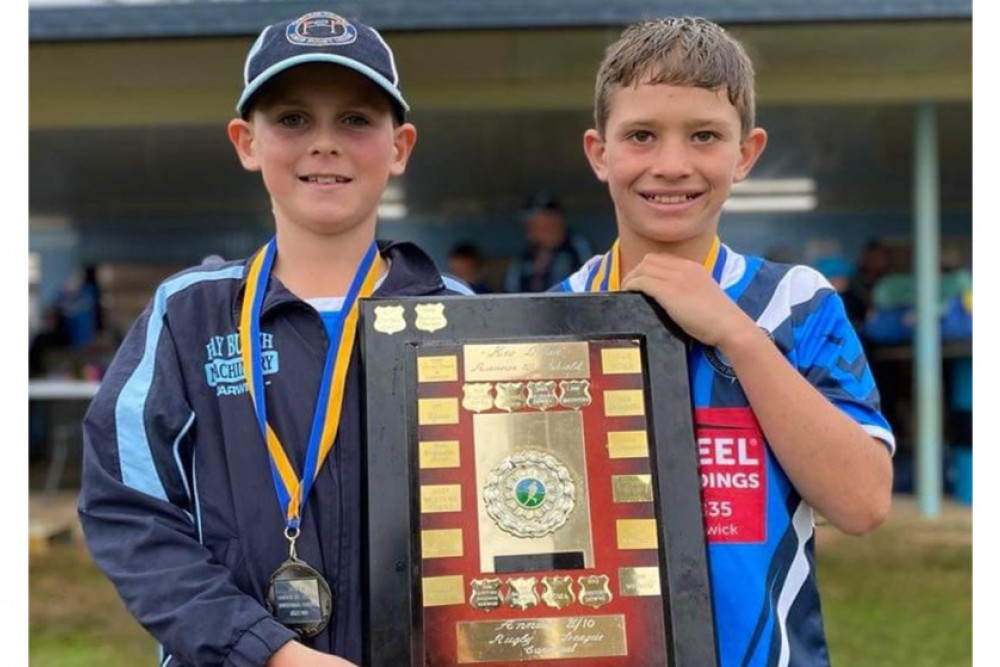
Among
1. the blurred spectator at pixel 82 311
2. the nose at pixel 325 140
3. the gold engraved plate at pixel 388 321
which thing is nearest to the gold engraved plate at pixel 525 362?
the gold engraved plate at pixel 388 321

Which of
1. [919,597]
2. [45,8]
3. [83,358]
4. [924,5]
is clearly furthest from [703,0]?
[83,358]

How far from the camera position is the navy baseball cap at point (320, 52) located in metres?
1.94

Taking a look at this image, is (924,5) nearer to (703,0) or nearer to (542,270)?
(703,0)

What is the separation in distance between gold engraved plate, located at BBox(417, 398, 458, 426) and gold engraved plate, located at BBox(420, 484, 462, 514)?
0.33ft

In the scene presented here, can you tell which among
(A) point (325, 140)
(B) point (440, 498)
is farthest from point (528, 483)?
(A) point (325, 140)

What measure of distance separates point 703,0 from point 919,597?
4.13 metres

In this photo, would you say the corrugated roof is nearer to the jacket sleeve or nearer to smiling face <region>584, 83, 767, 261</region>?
smiling face <region>584, 83, 767, 261</region>

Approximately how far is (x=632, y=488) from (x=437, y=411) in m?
0.33

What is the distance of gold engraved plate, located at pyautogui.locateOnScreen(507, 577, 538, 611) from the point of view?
175 cm

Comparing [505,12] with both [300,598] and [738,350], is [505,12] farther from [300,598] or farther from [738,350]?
[300,598]

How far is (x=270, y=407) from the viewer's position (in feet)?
6.23

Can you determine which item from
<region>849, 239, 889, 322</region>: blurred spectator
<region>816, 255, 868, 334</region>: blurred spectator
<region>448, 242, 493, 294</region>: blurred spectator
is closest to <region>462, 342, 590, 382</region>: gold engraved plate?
<region>816, 255, 868, 334</region>: blurred spectator

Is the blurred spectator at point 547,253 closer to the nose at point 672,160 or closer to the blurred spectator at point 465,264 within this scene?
the blurred spectator at point 465,264

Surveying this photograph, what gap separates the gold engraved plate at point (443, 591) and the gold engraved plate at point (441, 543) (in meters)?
0.03
